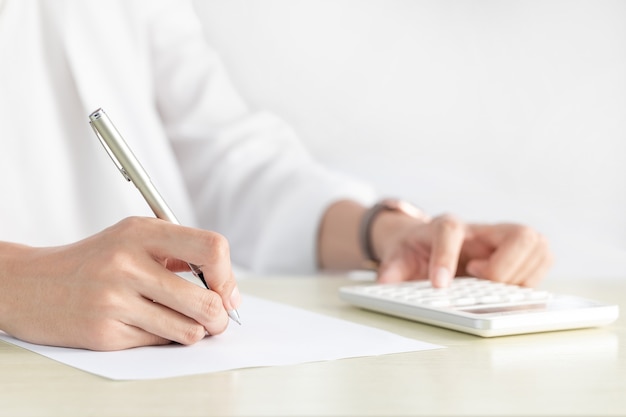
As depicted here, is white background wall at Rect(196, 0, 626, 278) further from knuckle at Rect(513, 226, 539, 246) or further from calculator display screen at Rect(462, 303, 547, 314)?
calculator display screen at Rect(462, 303, 547, 314)

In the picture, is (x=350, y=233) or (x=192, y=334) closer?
(x=192, y=334)

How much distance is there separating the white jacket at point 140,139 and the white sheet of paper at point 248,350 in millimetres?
523

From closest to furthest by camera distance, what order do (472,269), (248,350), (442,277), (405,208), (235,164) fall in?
(248,350) < (442,277) < (472,269) < (405,208) < (235,164)

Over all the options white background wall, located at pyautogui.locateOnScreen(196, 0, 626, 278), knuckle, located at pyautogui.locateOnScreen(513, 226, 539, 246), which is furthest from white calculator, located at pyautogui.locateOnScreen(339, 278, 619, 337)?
white background wall, located at pyautogui.locateOnScreen(196, 0, 626, 278)

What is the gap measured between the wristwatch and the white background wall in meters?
0.58

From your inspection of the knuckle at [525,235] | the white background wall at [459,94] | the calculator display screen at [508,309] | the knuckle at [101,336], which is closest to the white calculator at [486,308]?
the calculator display screen at [508,309]

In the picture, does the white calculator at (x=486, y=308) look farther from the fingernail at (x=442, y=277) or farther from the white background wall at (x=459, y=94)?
the white background wall at (x=459, y=94)

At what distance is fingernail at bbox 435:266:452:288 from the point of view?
2.62ft

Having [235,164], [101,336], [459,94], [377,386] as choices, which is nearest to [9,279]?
[101,336]

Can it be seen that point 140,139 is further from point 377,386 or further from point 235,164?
point 377,386

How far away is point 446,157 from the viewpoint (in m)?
1.74

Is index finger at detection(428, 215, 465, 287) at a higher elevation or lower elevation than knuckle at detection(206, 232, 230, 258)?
higher

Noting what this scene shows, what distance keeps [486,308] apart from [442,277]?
0.43 ft

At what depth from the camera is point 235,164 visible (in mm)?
1402
